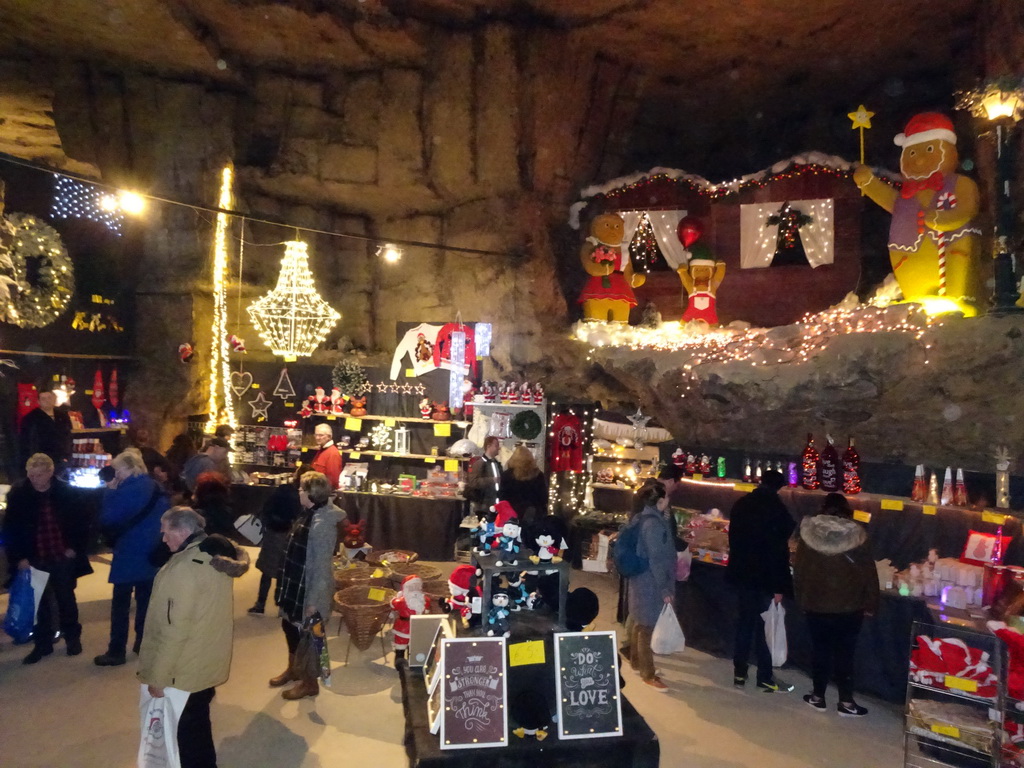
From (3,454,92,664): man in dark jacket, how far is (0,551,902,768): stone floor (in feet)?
0.74

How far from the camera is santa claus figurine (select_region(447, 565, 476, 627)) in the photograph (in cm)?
335

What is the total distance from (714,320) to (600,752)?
21.3 ft

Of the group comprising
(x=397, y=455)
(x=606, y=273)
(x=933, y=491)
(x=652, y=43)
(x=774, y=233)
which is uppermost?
(x=652, y=43)

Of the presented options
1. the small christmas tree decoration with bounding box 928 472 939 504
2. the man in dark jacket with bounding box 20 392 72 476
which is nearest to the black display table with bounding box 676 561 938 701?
the small christmas tree decoration with bounding box 928 472 939 504

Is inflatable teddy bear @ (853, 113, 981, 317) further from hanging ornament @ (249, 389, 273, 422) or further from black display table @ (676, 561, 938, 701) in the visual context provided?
hanging ornament @ (249, 389, 273, 422)

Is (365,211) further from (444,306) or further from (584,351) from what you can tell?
→ (584,351)

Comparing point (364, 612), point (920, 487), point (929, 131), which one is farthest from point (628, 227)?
point (364, 612)

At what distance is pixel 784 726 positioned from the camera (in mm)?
4406

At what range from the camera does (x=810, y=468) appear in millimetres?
5824

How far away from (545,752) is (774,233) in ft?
23.8

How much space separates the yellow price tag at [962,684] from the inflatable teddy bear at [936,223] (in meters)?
3.62

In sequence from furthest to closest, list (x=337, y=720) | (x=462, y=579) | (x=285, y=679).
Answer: (x=285, y=679)
(x=337, y=720)
(x=462, y=579)

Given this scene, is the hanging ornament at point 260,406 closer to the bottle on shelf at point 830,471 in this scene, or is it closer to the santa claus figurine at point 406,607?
the santa claus figurine at point 406,607

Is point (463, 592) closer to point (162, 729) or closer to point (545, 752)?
point (545, 752)
